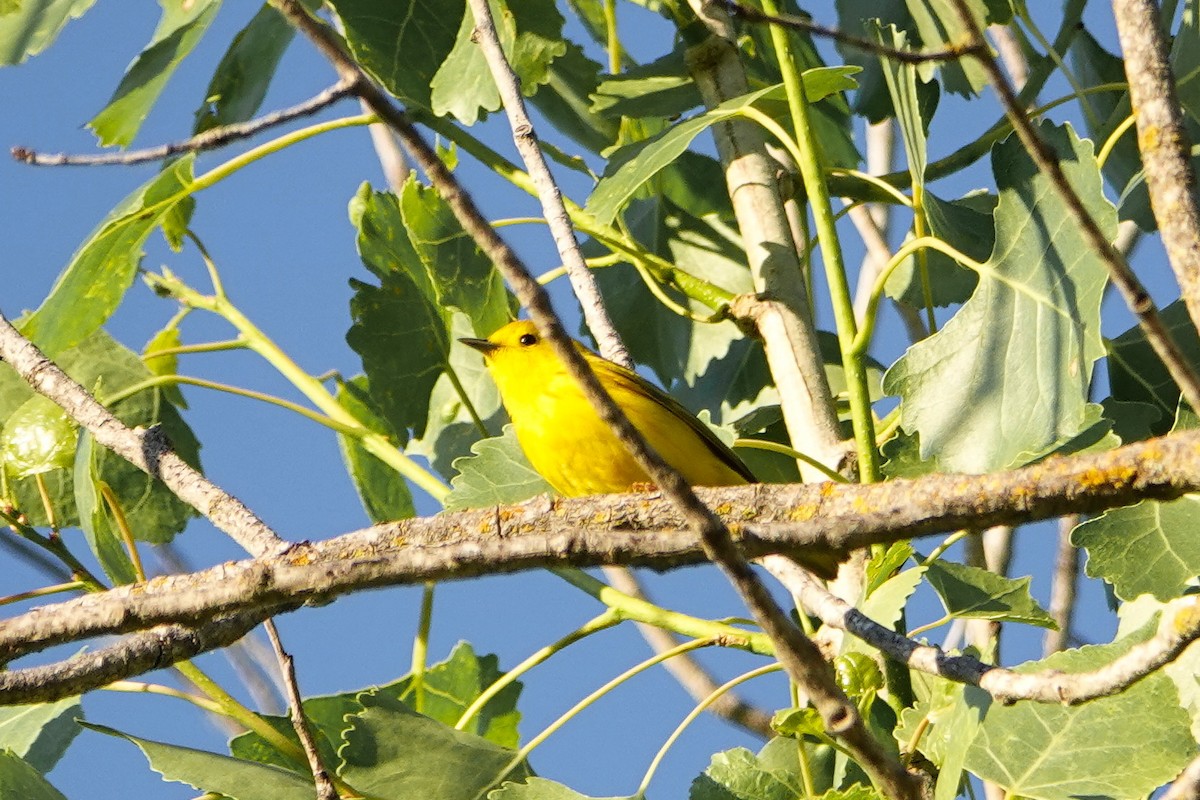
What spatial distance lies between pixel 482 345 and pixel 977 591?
217cm

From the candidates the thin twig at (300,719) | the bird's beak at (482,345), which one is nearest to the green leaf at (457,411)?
the bird's beak at (482,345)

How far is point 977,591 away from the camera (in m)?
2.56

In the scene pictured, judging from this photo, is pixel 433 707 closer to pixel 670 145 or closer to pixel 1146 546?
pixel 670 145

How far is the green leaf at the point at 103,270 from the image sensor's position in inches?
134

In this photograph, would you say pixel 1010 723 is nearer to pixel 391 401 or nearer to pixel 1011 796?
pixel 1011 796

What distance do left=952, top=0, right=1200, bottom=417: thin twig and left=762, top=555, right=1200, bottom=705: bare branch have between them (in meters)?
0.24

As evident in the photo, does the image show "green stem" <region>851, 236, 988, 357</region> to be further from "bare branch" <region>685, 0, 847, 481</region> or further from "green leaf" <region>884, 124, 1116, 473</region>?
"bare branch" <region>685, 0, 847, 481</region>

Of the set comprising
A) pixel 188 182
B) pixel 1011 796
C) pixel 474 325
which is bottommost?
pixel 1011 796

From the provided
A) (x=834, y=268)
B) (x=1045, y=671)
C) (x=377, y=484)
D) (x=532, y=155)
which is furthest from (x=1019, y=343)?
(x=377, y=484)

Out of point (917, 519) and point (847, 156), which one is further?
point (847, 156)

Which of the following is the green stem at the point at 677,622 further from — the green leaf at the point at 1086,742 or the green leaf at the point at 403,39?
the green leaf at the point at 403,39

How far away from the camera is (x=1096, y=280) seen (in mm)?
2512

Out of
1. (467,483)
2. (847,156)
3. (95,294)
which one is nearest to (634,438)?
(467,483)

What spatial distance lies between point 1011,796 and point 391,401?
1.91m
